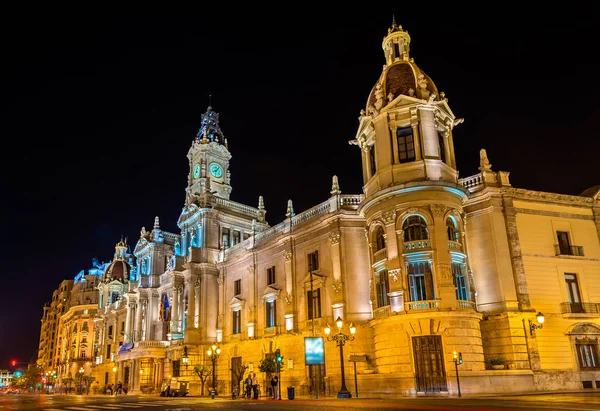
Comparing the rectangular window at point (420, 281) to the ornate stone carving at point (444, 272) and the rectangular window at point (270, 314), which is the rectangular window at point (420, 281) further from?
the rectangular window at point (270, 314)

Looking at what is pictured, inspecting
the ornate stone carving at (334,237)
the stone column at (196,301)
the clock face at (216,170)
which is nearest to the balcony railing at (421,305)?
the ornate stone carving at (334,237)

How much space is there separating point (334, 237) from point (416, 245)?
27.7 ft

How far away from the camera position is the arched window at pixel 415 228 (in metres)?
33.7

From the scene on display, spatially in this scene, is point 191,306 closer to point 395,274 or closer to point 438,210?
point 395,274

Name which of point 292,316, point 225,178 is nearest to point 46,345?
point 225,178

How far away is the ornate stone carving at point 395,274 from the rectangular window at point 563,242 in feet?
39.6

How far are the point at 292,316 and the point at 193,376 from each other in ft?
50.1

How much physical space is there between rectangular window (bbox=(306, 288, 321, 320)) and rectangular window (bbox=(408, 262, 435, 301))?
10.2 metres

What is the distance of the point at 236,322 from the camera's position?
169ft

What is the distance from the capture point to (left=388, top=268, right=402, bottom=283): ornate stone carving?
1293 inches

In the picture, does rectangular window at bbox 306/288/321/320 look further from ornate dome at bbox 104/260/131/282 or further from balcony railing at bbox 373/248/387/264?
ornate dome at bbox 104/260/131/282

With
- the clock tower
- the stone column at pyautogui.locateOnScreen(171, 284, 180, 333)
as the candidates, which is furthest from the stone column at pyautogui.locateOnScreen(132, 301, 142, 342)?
the clock tower

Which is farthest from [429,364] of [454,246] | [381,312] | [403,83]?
[403,83]

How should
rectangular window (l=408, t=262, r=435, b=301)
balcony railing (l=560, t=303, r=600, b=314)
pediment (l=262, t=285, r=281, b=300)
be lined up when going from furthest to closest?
pediment (l=262, t=285, r=281, b=300) < balcony railing (l=560, t=303, r=600, b=314) < rectangular window (l=408, t=262, r=435, b=301)
